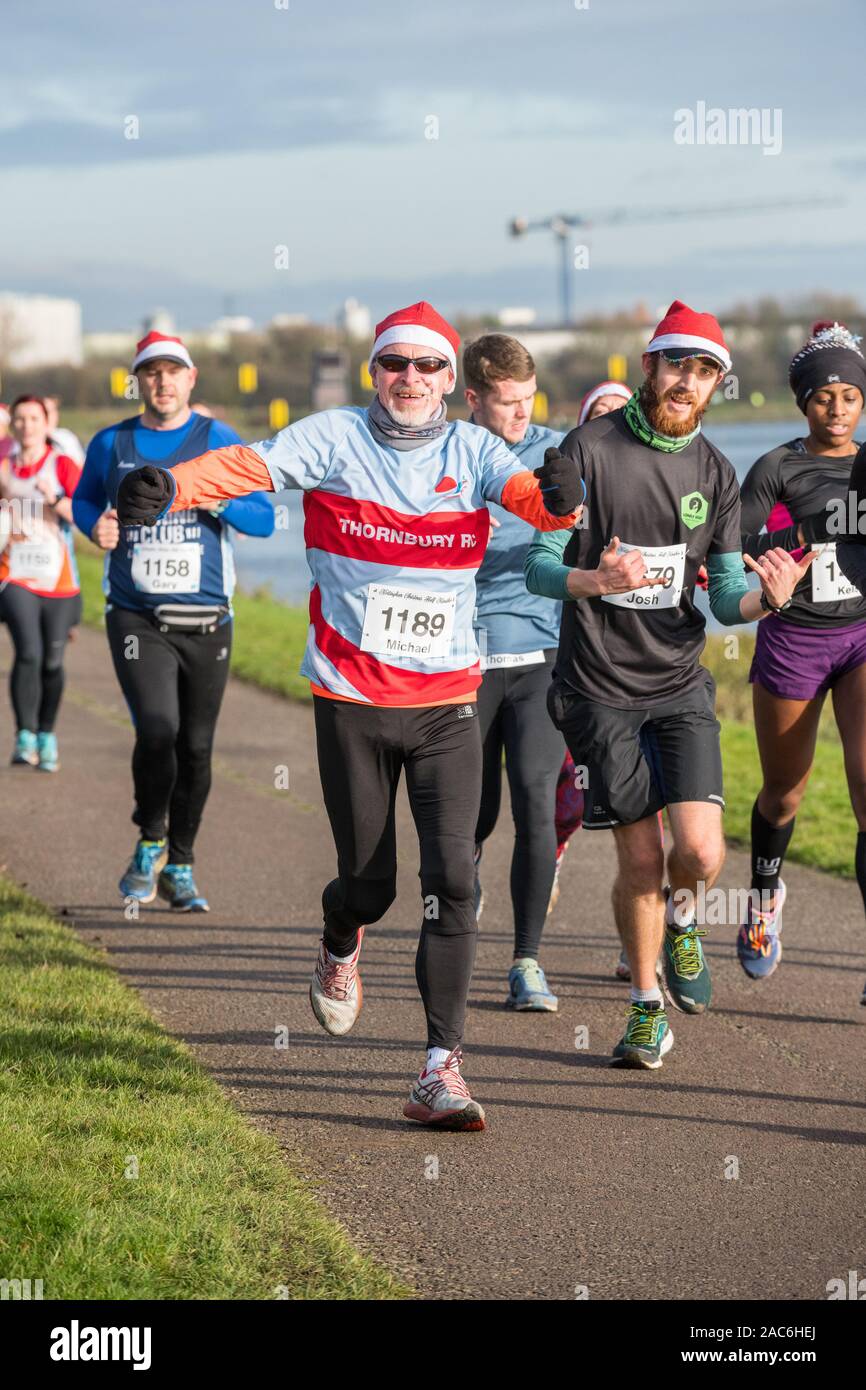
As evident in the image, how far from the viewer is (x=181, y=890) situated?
8523 mm

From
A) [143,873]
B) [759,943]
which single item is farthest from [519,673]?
[143,873]

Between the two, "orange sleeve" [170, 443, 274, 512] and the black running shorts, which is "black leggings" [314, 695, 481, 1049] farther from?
"orange sleeve" [170, 443, 274, 512]

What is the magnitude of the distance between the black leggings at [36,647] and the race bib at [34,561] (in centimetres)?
9

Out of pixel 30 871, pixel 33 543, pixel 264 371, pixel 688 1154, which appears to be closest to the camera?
pixel 688 1154

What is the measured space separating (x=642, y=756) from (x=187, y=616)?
288 centimetres

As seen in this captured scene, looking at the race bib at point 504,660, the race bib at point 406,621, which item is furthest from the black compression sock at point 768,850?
the race bib at point 406,621

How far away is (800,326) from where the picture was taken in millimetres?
79375

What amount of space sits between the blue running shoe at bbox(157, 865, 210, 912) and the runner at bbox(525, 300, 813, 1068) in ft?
9.45

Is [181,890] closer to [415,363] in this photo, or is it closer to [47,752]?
[415,363]

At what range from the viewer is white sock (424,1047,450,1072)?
5516mm

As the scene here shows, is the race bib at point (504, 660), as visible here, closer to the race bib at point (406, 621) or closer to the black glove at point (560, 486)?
the race bib at point (406, 621)
